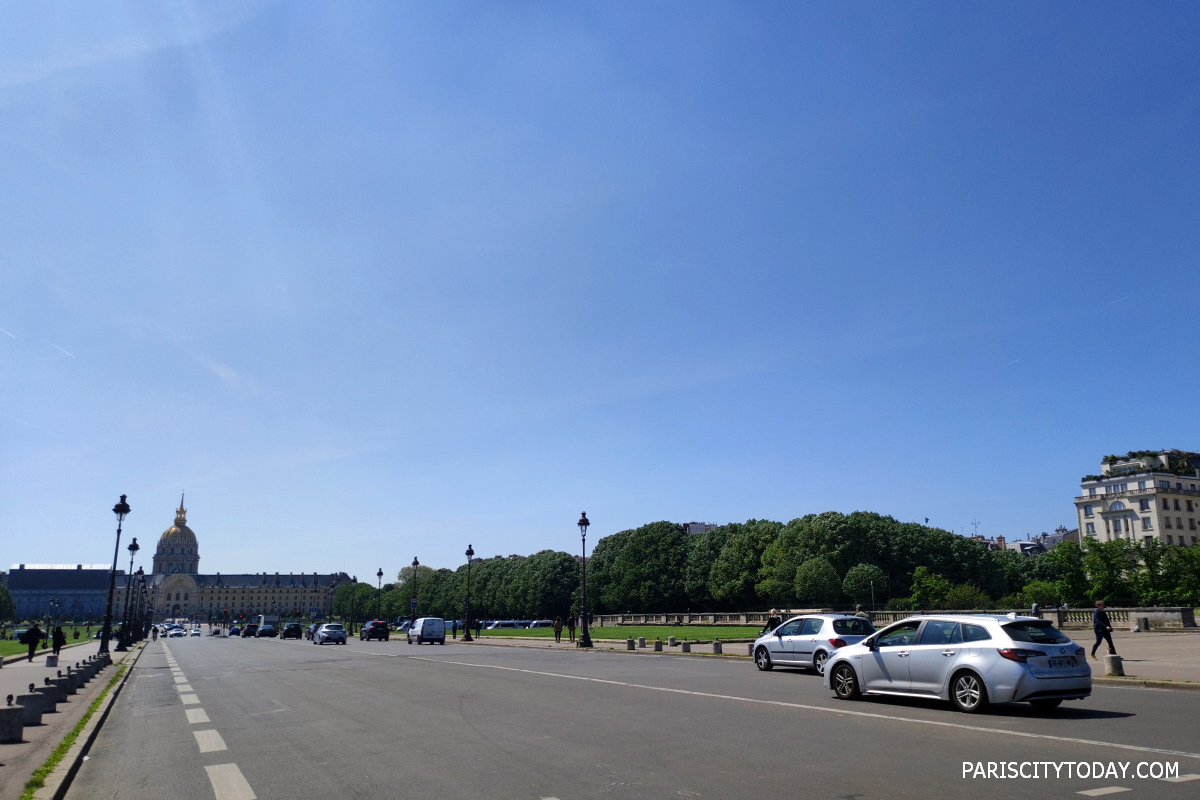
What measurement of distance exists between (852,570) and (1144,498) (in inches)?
2676

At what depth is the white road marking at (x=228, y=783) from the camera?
8.25 meters

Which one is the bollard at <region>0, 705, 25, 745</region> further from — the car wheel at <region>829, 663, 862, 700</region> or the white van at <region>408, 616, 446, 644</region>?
the white van at <region>408, 616, 446, 644</region>

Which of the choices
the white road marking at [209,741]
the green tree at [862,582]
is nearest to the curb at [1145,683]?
the white road marking at [209,741]

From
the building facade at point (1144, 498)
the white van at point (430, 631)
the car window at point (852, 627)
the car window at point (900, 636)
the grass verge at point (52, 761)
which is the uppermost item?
the building facade at point (1144, 498)

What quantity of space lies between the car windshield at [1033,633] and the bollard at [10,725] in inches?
546

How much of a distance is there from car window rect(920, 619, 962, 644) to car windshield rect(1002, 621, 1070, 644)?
78 cm

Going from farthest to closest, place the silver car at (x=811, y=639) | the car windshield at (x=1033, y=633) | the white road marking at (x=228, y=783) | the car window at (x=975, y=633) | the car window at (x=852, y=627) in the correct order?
the car window at (x=852, y=627)
the silver car at (x=811, y=639)
the car window at (x=975, y=633)
the car windshield at (x=1033, y=633)
the white road marking at (x=228, y=783)

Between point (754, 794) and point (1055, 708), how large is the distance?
27.4ft

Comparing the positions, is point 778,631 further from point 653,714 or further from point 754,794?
point 754,794

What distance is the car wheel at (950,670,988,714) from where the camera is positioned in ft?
42.2

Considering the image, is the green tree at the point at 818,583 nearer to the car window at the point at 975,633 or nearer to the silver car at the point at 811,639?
the silver car at the point at 811,639

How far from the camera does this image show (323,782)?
343 inches

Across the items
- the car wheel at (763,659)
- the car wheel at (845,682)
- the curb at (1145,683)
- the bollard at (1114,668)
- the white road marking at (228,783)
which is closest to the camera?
the white road marking at (228,783)

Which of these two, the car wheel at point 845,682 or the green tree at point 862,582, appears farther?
the green tree at point 862,582
